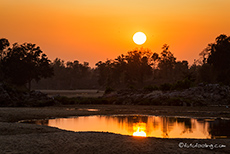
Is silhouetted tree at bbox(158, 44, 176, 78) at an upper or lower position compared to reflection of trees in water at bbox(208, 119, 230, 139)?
upper

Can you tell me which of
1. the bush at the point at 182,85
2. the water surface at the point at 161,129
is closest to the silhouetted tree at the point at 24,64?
the bush at the point at 182,85

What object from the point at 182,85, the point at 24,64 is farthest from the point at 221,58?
the point at 24,64

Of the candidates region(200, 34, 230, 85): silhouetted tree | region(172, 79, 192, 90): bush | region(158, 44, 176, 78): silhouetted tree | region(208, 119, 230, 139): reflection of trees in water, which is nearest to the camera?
region(208, 119, 230, 139): reflection of trees in water

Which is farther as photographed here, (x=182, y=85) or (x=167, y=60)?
(x=167, y=60)

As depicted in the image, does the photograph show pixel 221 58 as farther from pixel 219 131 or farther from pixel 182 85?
pixel 219 131

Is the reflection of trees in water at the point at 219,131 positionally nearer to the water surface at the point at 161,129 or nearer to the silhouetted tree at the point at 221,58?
the water surface at the point at 161,129

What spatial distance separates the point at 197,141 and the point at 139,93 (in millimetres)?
42283

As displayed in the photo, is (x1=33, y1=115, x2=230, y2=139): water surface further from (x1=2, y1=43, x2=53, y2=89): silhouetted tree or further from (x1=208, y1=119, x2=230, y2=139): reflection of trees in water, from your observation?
(x1=2, y1=43, x2=53, y2=89): silhouetted tree

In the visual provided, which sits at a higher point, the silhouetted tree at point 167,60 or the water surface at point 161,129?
the silhouetted tree at point 167,60

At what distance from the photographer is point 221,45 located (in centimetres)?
8469

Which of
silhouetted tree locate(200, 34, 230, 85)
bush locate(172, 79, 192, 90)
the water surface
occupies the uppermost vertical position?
silhouetted tree locate(200, 34, 230, 85)

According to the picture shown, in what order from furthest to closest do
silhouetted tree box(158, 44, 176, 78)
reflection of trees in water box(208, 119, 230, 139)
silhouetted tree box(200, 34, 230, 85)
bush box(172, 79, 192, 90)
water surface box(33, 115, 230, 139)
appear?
silhouetted tree box(158, 44, 176, 78) → silhouetted tree box(200, 34, 230, 85) → bush box(172, 79, 192, 90) → water surface box(33, 115, 230, 139) → reflection of trees in water box(208, 119, 230, 139)

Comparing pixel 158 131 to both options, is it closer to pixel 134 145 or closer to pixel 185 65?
pixel 134 145

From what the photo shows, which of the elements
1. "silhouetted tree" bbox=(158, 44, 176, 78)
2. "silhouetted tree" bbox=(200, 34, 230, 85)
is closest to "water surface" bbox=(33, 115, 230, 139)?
"silhouetted tree" bbox=(200, 34, 230, 85)
